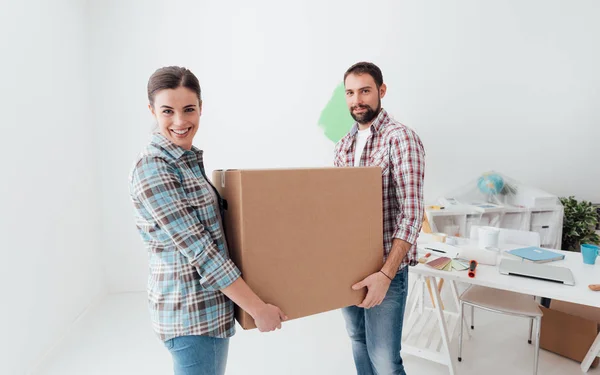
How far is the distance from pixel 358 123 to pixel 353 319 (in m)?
0.75

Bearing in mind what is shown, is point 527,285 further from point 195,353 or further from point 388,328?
point 195,353

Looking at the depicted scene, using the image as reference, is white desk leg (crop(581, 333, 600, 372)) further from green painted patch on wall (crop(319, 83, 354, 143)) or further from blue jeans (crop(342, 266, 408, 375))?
green painted patch on wall (crop(319, 83, 354, 143))

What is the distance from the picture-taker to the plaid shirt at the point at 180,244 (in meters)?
0.80

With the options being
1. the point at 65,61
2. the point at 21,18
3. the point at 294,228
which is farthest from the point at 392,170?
the point at 65,61

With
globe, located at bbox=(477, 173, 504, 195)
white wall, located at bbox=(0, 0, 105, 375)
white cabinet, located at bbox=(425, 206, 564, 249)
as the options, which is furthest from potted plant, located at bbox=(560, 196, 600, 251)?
white wall, located at bbox=(0, 0, 105, 375)

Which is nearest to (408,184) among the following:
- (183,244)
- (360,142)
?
(360,142)

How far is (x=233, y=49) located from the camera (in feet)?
9.46

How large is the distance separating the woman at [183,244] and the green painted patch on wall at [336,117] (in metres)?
2.09

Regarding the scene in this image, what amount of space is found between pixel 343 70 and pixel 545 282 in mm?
2108

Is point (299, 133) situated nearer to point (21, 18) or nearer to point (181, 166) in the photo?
point (21, 18)

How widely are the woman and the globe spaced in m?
2.31

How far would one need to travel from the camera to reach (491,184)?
2.61 meters

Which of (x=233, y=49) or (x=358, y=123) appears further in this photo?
(x=233, y=49)

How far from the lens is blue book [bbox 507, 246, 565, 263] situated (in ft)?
5.42
